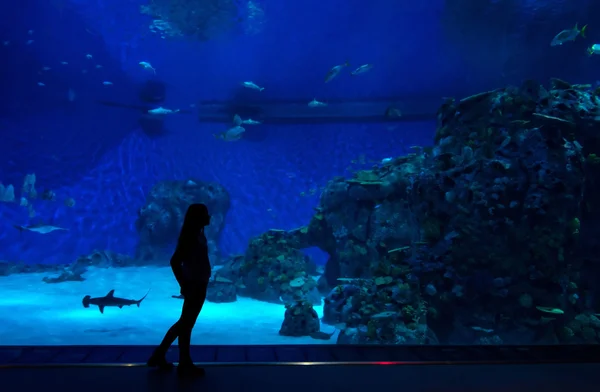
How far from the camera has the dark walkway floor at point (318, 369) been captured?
8.65 feet

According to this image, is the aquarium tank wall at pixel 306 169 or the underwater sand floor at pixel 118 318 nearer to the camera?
the aquarium tank wall at pixel 306 169

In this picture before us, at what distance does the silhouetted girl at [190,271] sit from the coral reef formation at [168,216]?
15563 millimetres

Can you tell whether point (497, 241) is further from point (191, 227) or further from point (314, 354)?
A: point (191, 227)

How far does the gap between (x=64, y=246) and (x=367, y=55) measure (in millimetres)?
18491

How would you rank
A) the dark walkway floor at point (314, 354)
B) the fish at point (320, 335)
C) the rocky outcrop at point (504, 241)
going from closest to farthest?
the dark walkway floor at point (314, 354) < the rocky outcrop at point (504, 241) < the fish at point (320, 335)

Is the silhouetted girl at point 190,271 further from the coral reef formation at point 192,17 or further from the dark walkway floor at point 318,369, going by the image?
the coral reef formation at point 192,17

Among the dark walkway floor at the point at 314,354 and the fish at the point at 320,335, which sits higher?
the dark walkway floor at the point at 314,354

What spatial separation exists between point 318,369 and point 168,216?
16.6 m

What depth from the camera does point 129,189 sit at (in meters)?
23.9

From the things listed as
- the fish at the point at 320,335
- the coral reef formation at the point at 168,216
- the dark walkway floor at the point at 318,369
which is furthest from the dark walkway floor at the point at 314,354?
the coral reef formation at the point at 168,216

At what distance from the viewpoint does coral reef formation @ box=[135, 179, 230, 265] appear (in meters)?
18.3

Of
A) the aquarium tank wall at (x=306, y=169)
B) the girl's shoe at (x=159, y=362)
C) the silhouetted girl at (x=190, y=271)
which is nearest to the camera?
the silhouetted girl at (x=190, y=271)

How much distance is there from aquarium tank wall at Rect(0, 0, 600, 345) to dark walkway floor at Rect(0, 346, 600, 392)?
2.20m

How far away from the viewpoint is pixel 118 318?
8094 millimetres
